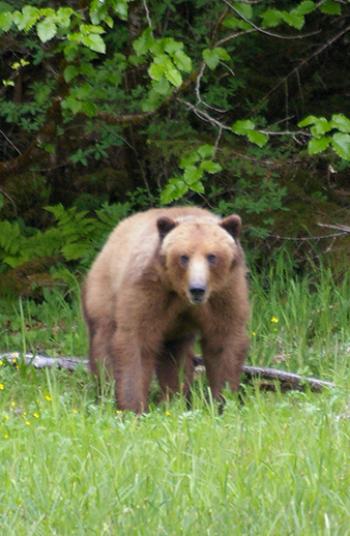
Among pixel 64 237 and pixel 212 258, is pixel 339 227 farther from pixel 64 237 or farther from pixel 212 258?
pixel 212 258

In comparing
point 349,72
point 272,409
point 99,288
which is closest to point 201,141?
point 349,72

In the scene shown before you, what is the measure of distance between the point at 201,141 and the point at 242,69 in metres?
0.93

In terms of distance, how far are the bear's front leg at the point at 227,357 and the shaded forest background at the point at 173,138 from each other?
7.45 ft

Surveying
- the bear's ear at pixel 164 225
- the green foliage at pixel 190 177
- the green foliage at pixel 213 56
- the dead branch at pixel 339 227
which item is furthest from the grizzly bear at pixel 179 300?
the dead branch at pixel 339 227

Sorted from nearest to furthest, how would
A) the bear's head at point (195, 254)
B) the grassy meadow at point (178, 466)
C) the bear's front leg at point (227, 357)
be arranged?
the grassy meadow at point (178, 466)
the bear's head at point (195, 254)
the bear's front leg at point (227, 357)

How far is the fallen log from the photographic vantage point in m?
7.59

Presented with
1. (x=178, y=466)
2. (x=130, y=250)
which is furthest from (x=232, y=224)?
(x=178, y=466)

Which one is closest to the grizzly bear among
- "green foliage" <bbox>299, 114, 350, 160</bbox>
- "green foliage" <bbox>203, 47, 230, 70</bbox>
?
"green foliage" <bbox>299, 114, 350, 160</bbox>

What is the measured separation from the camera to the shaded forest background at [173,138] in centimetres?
1048

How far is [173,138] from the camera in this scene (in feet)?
35.5

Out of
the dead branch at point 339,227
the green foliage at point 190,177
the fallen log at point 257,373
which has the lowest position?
the fallen log at point 257,373

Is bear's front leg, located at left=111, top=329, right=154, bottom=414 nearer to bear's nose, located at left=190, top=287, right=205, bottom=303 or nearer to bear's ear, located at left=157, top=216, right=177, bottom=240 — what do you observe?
bear's nose, located at left=190, top=287, right=205, bottom=303

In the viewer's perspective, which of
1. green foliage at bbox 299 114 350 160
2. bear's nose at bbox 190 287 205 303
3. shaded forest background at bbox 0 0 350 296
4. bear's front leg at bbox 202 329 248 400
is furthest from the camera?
shaded forest background at bbox 0 0 350 296

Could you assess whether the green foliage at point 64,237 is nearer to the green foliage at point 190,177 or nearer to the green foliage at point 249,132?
the green foliage at point 190,177
